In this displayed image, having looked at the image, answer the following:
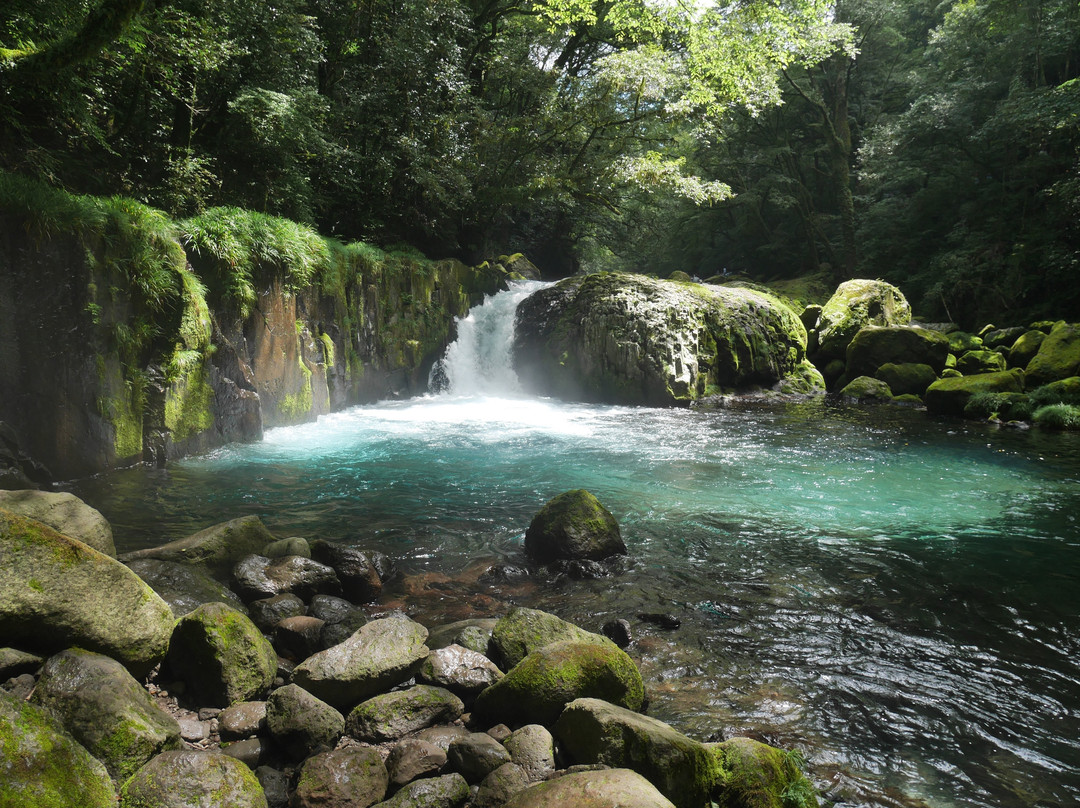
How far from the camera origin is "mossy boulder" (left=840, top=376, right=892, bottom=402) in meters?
15.8

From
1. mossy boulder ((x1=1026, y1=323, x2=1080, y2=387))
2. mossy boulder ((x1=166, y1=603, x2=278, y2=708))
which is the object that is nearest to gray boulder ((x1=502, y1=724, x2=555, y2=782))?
mossy boulder ((x1=166, y1=603, x2=278, y2=708))

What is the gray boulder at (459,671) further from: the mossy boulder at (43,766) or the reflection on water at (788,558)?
the mossy boulder at (43,766)

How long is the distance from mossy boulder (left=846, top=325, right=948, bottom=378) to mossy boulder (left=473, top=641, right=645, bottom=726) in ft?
53.3

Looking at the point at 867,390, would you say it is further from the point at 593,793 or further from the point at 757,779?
the point at 593,793

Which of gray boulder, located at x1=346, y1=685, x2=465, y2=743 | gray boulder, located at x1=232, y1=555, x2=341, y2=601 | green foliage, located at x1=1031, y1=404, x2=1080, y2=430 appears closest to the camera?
gray boulder, located at x1=346, y1=685, x2=465, y2=743

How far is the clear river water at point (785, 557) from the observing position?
328 cm

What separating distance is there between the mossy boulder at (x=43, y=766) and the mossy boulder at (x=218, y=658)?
0.87 metres

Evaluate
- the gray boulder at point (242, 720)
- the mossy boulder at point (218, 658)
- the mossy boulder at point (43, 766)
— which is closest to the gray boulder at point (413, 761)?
the gray boulder at point (242, 720)

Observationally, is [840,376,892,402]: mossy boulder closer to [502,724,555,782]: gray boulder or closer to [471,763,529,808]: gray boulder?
[502,724,555,782]: gray boulder

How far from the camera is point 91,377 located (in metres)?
6.94

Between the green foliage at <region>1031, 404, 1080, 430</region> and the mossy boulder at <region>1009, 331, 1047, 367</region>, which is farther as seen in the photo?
the mossy boulder at <region>1009, 331, 1047, 367</region>

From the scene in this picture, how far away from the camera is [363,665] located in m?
3.32

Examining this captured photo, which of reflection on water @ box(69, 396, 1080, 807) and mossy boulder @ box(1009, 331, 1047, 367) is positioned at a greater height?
mossy boulder @ box(1009, 331, 1047, 367)

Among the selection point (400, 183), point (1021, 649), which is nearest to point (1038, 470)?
point (1021, 649)
